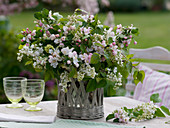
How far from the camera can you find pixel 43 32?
1408mm

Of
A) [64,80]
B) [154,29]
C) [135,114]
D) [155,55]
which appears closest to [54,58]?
[64,80]

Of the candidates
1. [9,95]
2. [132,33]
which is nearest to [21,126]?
[9,95]

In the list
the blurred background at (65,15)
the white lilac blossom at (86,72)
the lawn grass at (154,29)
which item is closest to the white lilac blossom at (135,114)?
the white lilac blossom at (86,72)

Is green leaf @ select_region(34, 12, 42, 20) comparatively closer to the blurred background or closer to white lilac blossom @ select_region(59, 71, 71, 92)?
white lilac blossom @ select_region(59, 71, 71, 92)

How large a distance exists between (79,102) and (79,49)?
257 mm

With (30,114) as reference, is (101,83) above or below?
above

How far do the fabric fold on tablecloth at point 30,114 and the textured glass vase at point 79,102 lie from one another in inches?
2.9

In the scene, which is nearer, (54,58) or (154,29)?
(54,58)

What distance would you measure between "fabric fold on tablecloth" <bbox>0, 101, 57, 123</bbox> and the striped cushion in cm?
73

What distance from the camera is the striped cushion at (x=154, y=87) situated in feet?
6.88

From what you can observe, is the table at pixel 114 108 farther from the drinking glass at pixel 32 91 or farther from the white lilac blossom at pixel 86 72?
the white lilac blossom at pixel 86 72

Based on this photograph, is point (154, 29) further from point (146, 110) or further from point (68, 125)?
point (68, 125)

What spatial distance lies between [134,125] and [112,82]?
0.23m

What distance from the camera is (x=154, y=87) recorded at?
7.22ft
